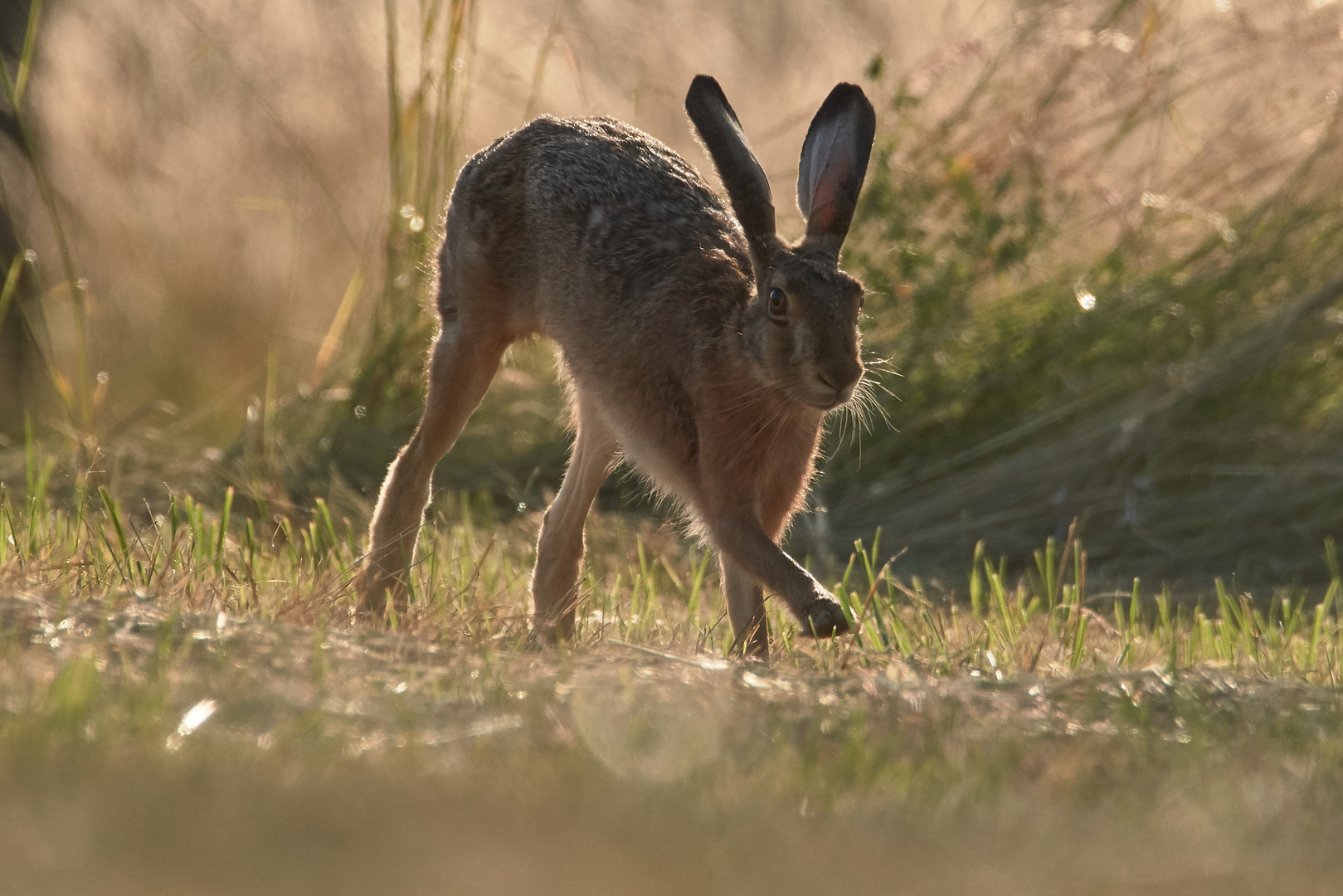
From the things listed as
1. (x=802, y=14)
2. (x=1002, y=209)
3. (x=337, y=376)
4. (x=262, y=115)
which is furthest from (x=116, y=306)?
(x=1002, y=209)

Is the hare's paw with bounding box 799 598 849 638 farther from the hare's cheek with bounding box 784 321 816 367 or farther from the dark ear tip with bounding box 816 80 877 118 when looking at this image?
the dark ear tip with bounding box 816 80 877 118

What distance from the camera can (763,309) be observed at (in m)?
3.81

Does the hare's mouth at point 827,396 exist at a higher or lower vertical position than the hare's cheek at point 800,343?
lower

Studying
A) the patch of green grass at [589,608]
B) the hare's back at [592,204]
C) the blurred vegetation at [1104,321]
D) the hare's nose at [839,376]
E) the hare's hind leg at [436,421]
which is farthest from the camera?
the blurred vegetation at [1104,321]

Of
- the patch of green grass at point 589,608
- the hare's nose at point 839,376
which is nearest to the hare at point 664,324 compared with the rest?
the hare's nose at point 839,376

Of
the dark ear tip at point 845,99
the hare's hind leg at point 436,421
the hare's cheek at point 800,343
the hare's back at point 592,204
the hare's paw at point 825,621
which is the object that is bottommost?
the hare's paw at point 825,621

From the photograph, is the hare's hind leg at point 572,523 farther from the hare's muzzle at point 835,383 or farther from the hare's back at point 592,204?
the hare's muzzle at point 835,383

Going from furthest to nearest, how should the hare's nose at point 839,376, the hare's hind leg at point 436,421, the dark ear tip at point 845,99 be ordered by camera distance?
the hare's hind leg at point 436,421 < the dark ear tip at point 845,99 < the hare's nose at point 839,376

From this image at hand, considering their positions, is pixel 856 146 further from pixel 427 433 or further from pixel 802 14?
pixel 802 14

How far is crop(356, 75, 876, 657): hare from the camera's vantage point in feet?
12.2

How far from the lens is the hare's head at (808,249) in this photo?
3646mm

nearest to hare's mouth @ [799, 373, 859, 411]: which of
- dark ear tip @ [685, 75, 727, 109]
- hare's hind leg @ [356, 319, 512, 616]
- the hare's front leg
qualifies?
the hare's front leg

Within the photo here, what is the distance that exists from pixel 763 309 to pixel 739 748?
1.68m

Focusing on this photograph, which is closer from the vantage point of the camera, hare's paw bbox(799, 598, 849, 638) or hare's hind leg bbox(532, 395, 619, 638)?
hare's paw bbox(799, 598, 849, 638)
